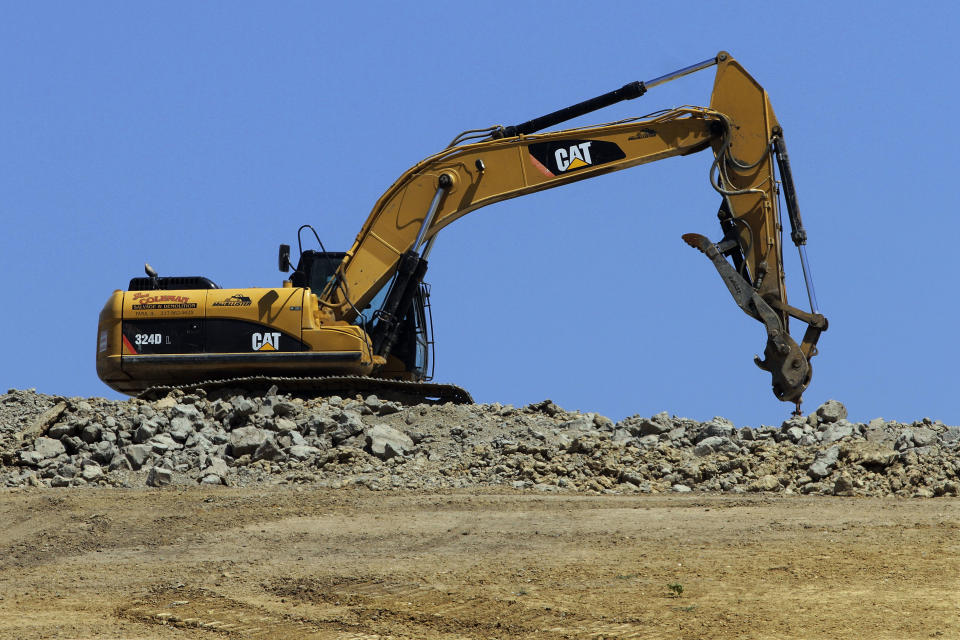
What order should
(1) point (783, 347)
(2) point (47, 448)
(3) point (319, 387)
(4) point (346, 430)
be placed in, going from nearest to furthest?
1. (4) point (346, 430)
2. (2) point (47, 448)
3. (1) point (783, 347)
4. (3) point (319, 387)

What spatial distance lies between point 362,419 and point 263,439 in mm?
1306

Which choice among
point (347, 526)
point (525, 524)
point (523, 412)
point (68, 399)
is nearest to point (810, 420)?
point (523, 412)

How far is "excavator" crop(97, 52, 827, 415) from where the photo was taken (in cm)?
1480

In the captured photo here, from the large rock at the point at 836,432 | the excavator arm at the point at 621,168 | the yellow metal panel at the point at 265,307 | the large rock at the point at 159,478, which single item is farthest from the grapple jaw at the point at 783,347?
the large rock at the point at 159,478

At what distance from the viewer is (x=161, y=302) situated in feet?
50.6

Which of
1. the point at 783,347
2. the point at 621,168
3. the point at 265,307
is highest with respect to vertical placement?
the point at 621,168

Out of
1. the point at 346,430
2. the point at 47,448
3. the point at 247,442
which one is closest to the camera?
the point at 247,442

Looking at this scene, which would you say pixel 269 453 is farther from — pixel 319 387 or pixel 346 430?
pixel 319 387

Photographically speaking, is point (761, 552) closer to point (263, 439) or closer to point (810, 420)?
point (810, 420)

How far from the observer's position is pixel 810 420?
13.8 m

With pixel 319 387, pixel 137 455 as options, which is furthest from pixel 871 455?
pixel 137 455

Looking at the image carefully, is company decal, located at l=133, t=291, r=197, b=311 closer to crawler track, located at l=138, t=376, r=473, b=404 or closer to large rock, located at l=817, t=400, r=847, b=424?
crawler track, located at l=138, t=376, r=473, b=404

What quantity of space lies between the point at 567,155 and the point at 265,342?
14.0 ft

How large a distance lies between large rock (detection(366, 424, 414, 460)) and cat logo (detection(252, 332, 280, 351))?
7.05 ft
